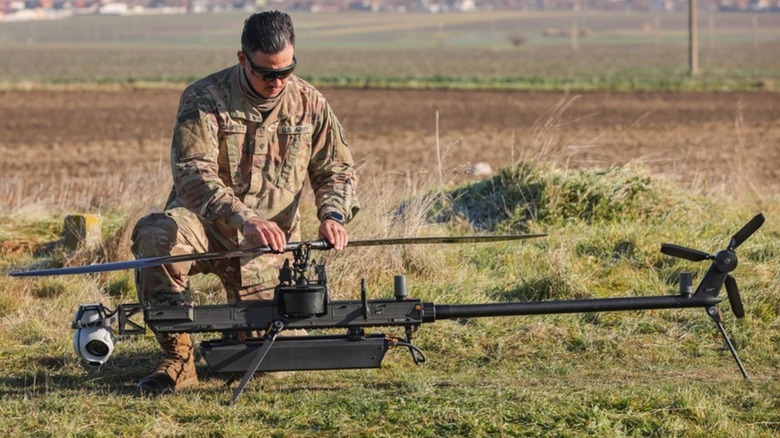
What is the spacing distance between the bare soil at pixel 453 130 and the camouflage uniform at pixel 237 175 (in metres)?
4.15

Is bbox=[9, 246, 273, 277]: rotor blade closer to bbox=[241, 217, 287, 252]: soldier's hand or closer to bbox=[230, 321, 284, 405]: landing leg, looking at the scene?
bbox=[241, 217, 287, 252]: soldier's hand

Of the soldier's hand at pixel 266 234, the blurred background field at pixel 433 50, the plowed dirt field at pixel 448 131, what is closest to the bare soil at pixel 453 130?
the plowed dirt field at pixel 448 131

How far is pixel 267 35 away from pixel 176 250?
1202 mm

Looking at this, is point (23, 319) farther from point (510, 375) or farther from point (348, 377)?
point (510, 375)

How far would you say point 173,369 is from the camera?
636 centimetres

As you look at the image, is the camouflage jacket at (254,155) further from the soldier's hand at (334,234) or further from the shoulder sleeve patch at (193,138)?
the soldier's hand at (334,234)

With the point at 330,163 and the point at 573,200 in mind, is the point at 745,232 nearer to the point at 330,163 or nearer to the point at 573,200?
the point at 330,163

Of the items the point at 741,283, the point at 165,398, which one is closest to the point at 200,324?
the point at 165,398

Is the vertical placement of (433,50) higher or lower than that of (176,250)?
lower

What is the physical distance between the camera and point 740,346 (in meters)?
7.02

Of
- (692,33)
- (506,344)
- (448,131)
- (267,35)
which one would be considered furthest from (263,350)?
(692,33)

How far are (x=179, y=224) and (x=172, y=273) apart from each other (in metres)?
0.26

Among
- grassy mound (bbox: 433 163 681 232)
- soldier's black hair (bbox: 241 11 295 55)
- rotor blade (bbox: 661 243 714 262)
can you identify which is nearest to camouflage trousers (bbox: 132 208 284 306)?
soldier's black hair (bbox: 241 11 295 55)

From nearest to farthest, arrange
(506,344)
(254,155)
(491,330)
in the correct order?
(254,155), (506,344), (491,330)
